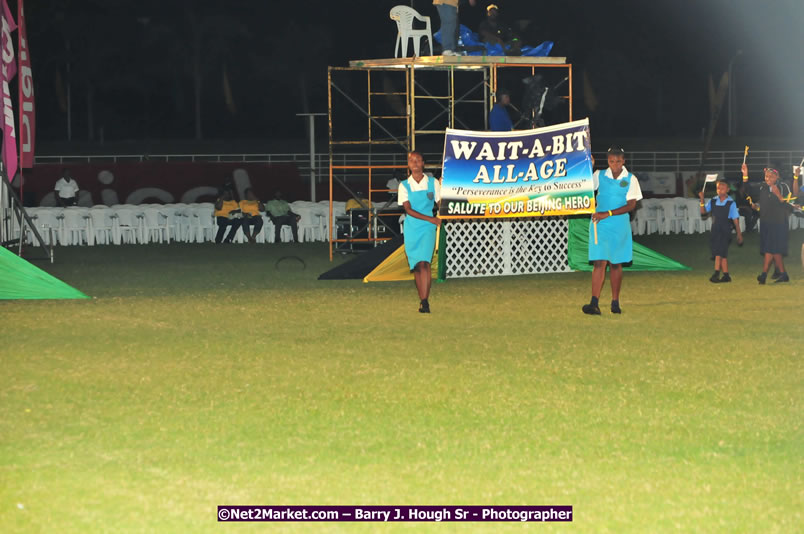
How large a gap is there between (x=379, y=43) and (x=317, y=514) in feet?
218

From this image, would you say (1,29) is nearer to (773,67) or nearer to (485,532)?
(485,532)

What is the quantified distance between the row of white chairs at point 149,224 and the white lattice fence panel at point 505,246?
339 inches

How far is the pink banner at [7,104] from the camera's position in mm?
18828

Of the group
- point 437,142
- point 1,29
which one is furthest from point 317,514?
point 437,142

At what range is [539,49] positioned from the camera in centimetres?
1886

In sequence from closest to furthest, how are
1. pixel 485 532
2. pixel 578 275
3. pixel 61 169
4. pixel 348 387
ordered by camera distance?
pixel 485 532, pixel 348 387, pixel 578 275, pixel 61 169

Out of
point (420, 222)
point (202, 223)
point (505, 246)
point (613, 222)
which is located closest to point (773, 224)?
point (505, 246)

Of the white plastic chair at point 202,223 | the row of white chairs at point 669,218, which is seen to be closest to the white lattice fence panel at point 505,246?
the white plastic chair at point 202,223

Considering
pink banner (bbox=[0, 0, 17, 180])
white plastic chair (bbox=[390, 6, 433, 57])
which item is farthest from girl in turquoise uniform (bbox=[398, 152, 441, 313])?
pink banner (bbox=[0, 0, 17, 180])

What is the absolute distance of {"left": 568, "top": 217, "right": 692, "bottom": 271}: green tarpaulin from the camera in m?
18.3

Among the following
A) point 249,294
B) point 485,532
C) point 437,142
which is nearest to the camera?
point 485,532

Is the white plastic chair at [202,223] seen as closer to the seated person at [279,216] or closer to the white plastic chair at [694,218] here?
the seated person at [279,216]

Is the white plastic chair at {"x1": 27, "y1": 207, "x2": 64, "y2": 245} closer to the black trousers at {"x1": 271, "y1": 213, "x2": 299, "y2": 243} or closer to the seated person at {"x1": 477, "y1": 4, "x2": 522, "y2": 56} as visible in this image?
the black trousers at {"x1": 271, "y1": 213, "x2": 299, "y2": 243}

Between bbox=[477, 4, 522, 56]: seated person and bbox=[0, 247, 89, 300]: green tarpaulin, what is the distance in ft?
25.5
